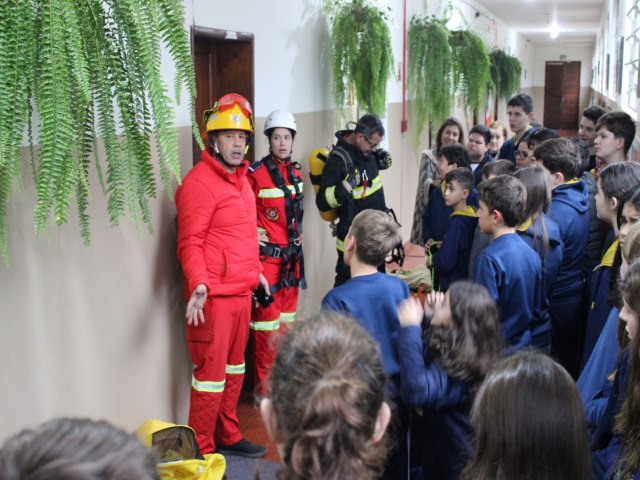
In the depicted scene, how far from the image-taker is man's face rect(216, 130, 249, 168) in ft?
10.3

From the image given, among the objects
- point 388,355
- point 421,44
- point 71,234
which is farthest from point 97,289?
point 421,44

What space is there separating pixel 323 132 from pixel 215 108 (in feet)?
6.39

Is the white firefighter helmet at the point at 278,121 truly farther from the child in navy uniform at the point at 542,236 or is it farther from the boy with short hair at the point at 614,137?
the boy with short hair at the point at 614,137

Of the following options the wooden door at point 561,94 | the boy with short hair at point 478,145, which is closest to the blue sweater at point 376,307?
the boy with short hair at point 478,145

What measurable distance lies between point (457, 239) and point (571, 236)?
60 cm

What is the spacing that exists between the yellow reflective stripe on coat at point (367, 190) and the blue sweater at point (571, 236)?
144 cm

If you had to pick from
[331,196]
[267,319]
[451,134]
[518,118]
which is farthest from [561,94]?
[267,319]

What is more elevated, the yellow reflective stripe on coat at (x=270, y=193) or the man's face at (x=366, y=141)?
the man's face at (x=366, y=141)

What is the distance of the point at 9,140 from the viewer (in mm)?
1628

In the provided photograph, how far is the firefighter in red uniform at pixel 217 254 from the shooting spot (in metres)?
3.02

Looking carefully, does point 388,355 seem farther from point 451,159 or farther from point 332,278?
point 332,278

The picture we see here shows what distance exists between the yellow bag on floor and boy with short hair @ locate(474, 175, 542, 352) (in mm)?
1216

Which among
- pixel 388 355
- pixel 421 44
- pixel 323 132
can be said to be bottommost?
pixel 388 355

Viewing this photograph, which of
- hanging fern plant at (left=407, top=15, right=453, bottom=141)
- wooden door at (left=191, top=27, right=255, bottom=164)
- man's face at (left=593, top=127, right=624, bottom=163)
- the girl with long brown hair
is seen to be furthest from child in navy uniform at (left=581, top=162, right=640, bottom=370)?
hanging fern plant at (left=407, top=15, right=453, bottom=141)
